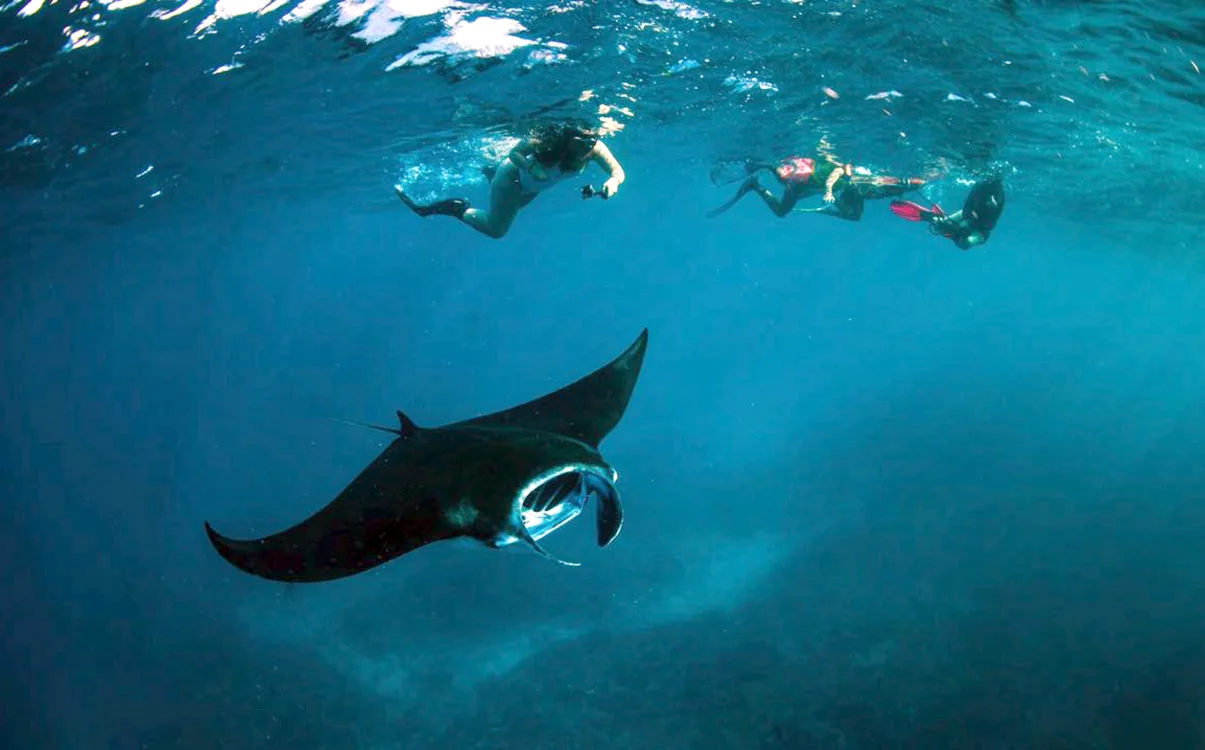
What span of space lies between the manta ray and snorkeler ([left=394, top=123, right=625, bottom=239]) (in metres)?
6.26

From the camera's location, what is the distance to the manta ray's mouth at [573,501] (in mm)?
3345

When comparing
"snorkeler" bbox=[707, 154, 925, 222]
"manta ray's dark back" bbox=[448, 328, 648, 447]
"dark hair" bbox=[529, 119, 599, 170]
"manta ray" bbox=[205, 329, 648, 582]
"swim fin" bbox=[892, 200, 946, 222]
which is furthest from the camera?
"snorkeler" bbox=[707, 154, 925, 222]

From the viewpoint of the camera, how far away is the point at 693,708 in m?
11.0

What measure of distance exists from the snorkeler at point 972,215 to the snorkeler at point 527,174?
603 centimetres

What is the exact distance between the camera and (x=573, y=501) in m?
3.79

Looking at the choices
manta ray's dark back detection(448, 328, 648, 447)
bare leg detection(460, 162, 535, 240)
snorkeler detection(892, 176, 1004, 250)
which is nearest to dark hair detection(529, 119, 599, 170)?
bare leg detection(460, 162, 535, 240)

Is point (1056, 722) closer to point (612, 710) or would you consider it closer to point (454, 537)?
point (612, 710)

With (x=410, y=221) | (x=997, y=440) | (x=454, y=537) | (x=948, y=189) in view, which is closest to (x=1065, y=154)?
(x=948, y=189)

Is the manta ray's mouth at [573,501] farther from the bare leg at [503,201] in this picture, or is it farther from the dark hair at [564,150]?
the bare leg at [503,201]

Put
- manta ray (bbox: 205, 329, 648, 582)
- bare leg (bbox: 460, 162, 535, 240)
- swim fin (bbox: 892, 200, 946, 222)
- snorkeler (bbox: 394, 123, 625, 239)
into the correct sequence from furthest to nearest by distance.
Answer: swim fin (bbox: 892, 200, 946, 222) < bare leg (bbox: 460, 162, 535, 240) < snorkeler (bbox: 394, 123, 625, 239) < manta ray (bbox: 205, 329, 648, 582)

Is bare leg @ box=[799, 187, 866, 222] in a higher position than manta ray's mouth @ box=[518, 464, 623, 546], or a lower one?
lower

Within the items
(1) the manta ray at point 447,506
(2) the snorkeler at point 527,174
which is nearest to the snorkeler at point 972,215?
(2) the snorkeler at point 527,174

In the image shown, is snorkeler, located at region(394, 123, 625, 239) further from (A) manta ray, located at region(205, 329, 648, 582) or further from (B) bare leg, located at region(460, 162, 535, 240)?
(A) manta ray, located at region(205, 329, 648, 582)

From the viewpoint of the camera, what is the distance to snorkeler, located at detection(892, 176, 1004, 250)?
1197 centimetres
